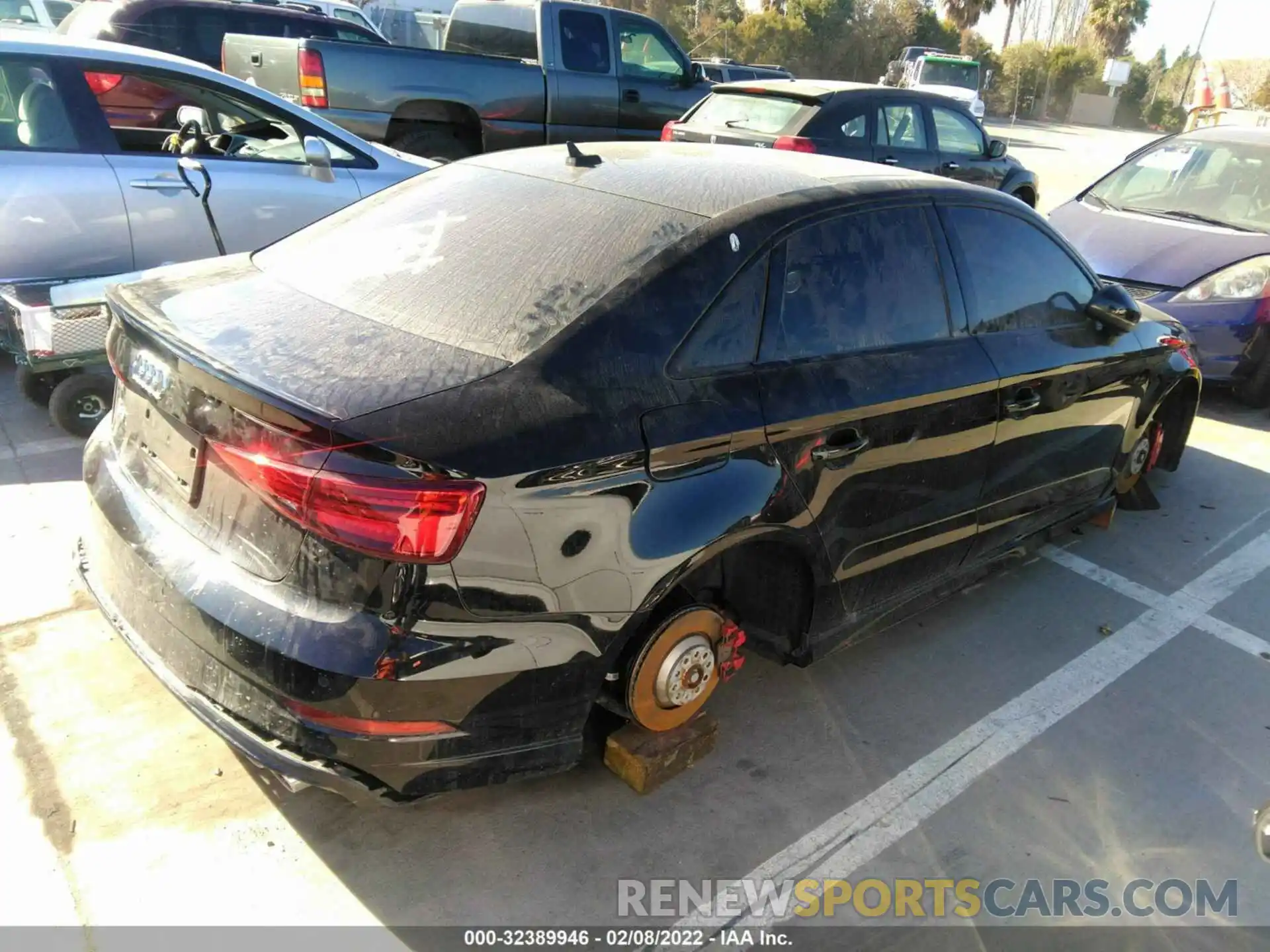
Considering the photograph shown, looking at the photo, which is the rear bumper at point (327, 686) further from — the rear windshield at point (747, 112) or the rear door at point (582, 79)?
the rear door at point (582, 79)

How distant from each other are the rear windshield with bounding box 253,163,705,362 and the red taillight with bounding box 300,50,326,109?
5611 millimetres

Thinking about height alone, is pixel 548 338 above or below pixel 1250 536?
above

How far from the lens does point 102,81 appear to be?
18.8ft

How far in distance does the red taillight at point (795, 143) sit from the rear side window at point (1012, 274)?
458 centimetres

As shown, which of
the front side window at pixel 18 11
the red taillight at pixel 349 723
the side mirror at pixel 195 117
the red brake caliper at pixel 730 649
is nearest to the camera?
the red taillight at pixel 349 723

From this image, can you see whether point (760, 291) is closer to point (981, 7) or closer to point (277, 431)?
point (277, 431)

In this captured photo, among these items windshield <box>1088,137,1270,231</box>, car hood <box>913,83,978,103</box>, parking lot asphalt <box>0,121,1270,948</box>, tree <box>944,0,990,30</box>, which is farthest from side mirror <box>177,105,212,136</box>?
tree <box>944,0,990,30</box>

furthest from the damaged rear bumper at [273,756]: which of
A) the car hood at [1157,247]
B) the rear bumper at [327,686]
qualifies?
the car hood at [1157,247]

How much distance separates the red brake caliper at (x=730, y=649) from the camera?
2885 mm

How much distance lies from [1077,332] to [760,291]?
1.83 m

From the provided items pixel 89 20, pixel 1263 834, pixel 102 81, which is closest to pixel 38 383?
pixel 102 81

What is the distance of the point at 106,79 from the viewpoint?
582cm

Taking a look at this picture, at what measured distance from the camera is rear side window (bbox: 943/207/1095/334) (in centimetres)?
338

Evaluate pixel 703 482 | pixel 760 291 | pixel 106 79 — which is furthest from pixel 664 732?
pixel 106 79
